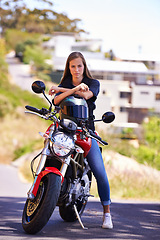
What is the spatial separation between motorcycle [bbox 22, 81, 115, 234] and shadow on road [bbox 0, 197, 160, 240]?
160mm

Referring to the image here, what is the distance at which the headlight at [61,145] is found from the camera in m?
4.58

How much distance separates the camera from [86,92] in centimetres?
505

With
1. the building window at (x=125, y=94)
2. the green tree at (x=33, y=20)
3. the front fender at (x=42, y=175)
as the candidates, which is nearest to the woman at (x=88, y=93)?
the front fender at (x=42, y=175)

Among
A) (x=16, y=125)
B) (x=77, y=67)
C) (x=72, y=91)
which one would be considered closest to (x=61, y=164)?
(x=72, y=91)

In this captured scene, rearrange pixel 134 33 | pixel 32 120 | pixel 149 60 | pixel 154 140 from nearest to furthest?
1. pixel 154 140
2. pixel 32 120
3. pixel 149 60
4. pixel 134 33

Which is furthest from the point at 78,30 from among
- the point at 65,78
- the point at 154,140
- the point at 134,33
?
the point at 65,78

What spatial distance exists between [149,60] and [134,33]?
1250cm

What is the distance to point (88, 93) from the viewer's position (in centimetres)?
506

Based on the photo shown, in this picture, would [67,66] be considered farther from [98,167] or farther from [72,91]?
[98,167]

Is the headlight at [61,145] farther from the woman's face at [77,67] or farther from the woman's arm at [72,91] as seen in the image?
the woman's face at [77,67]

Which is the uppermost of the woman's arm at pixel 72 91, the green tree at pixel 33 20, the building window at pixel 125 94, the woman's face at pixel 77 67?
the green tree at pixel 33 20

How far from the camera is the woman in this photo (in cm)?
498

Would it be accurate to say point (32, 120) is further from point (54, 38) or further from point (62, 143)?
point (54, 38)

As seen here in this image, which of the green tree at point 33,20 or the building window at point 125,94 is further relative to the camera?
the green tree at point 33,20
